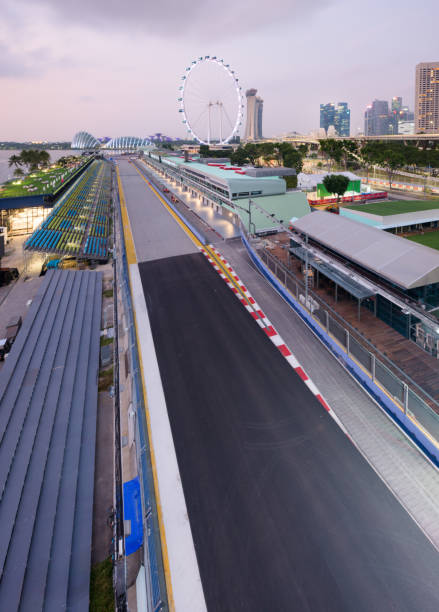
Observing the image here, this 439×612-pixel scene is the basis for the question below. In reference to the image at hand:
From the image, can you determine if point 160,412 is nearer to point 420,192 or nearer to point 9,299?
point 9,299

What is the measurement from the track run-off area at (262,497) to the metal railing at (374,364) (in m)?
2.41

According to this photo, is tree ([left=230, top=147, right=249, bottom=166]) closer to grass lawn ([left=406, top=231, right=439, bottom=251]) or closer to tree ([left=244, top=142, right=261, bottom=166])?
tree ([left=244, top=142, right=261, bottom=166])

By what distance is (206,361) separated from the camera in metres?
16.1

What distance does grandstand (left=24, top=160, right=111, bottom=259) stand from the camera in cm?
3098

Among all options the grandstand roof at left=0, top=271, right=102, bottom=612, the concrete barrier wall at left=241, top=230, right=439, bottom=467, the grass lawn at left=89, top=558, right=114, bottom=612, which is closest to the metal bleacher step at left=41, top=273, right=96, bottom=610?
the grandstand roof at left=0, top=271, right=102, bottom=612

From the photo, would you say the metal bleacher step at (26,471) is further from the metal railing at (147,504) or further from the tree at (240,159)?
the tree at (240,159)

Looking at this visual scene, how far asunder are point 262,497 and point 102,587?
489 centimetres

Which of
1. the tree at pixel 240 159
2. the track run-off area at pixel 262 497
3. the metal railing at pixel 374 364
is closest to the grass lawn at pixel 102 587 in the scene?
the track run-off area at pixel 262 497

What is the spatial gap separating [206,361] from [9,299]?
63.1ft

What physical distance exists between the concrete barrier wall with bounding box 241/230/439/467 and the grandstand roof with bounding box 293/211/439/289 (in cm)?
421

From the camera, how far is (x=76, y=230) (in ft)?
125

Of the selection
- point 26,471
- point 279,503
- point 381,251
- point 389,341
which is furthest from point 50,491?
point 381,251

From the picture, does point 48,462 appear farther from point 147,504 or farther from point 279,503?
point 279,503

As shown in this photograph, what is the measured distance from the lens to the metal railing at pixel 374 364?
35.4ft
